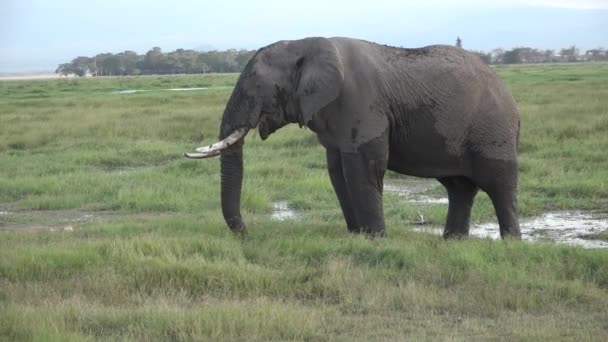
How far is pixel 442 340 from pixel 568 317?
43.1 inches

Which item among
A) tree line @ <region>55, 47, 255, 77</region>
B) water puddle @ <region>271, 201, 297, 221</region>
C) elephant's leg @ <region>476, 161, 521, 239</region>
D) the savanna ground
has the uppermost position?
elephant's leg @ <region>476, 161, 521, 239</region>

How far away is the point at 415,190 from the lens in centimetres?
1244

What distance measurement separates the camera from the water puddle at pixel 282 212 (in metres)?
10.4

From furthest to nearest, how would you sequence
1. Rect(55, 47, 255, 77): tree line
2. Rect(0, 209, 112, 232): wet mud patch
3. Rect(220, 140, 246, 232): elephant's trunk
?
Rect(55, 47, 255, 77): tree line < Rect(0, 209, 112, 232): wet mud patch < Rect(220, 140, 246, 232): elephant's trunk

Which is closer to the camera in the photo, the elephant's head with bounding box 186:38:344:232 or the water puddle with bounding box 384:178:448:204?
the elephant's head with bounding box 186:38:344:232

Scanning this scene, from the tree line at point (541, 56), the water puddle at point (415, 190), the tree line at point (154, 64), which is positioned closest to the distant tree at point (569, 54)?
the tree line at point (541, 56)

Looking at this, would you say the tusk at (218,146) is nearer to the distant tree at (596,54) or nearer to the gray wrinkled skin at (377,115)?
the gray wrinkled skin at (377,115)

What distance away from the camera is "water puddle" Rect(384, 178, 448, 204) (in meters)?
11.6

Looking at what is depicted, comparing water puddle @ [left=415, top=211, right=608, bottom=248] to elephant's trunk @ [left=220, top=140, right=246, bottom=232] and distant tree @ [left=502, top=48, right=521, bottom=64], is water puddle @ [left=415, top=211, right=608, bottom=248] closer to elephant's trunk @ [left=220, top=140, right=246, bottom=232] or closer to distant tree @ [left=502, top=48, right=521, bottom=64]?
elephant's trunk @ [left=220, top=140, right=246, bottom=232]

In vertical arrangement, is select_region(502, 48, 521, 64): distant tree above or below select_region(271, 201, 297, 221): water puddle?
below

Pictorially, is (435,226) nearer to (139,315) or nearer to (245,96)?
(245,96)

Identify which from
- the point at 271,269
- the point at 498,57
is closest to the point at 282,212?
the point at 271,269

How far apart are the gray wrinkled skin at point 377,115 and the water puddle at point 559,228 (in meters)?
0.78

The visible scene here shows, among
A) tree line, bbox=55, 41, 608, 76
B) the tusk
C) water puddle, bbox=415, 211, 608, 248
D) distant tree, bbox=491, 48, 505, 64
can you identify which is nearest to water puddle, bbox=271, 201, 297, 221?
water puddle, bbox=415, 211, 608, 248
